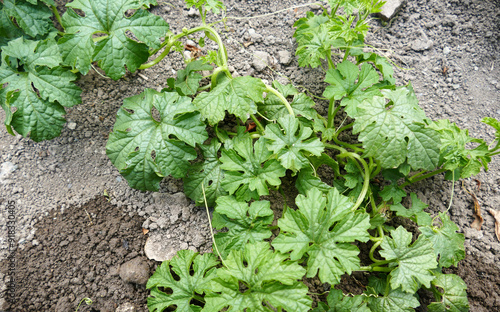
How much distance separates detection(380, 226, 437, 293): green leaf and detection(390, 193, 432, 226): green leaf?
0.25 m

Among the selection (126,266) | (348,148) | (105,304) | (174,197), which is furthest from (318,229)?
(105,304)

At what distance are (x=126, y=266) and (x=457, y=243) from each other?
2577mm

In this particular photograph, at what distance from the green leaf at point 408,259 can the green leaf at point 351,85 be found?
1.00m

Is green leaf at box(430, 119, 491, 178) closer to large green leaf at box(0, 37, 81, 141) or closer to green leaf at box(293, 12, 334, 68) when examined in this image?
green leaf at box(293, 12, 334, 68)

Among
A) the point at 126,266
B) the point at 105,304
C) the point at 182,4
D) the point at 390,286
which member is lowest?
the point at 105,304

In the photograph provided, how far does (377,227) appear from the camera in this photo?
2.69 meters

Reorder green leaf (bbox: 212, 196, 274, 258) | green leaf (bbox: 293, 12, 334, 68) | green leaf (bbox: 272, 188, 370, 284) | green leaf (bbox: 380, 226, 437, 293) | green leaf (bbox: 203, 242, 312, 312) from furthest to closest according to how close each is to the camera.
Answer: green leaf (bbox: 293, 12, 334, 68) < green leaf (bbox: 212, 196, 274, 258) < green leaf (bbox: 380, 226, 437, 293) < green leaf (bbox: 272, 188, 370, 284) < green leaf (bbox: 203, 242, 312, 312)


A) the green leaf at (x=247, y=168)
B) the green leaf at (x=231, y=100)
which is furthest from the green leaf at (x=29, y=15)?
Answer: the green leaf at (x=247, y=168)

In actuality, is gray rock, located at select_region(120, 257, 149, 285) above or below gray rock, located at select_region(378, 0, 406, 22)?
below

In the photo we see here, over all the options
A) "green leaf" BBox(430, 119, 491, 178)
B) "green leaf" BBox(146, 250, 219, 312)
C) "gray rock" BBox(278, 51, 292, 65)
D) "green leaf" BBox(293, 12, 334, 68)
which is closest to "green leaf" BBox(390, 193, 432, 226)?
"green leaf" BBox(430, 119, 491, 178)

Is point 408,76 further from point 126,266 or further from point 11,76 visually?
point 11,76

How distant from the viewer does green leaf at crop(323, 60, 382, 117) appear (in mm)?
2604

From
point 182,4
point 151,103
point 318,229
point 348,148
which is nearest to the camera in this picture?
point 318,229

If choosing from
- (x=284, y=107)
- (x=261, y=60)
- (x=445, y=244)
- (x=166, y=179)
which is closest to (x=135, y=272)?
(x=166, y=179)
